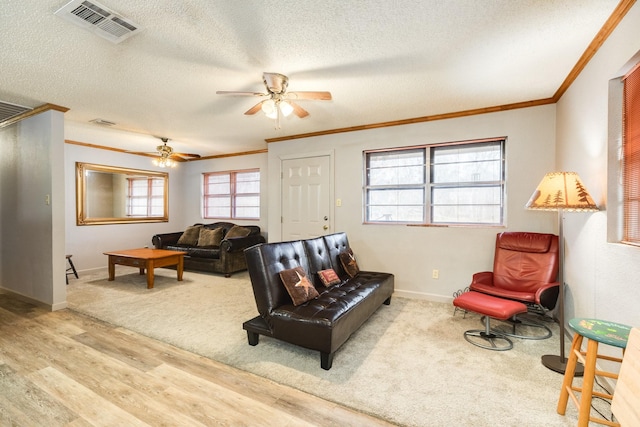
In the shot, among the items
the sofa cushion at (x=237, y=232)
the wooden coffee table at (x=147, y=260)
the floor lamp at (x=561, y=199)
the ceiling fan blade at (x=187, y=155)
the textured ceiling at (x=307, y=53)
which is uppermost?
the textured ceiling at (x=307, y=53)

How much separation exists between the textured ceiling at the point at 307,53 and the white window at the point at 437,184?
0.61m

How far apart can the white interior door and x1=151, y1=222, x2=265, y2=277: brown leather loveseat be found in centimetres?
97

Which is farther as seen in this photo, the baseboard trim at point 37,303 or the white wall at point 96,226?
the white wall at point 96,226

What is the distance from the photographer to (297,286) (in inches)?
99.3

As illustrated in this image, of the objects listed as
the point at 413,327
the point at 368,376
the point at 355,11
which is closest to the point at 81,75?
the point at 355,11

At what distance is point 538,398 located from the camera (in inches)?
73.2

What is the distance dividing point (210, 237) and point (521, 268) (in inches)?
204

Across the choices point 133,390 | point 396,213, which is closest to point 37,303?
point 133,390

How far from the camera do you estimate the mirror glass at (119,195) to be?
17.7ft

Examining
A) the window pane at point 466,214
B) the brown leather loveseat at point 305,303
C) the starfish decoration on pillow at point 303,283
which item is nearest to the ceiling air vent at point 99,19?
the brown leather loveseat at point 305,303

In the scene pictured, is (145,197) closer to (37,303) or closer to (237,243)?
(237,243)

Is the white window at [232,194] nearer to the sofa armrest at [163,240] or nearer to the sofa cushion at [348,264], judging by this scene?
the sofa armrest at [163,240]

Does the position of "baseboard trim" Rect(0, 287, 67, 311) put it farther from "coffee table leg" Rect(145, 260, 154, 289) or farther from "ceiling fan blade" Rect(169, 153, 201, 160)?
"ceiling fan blade" Rect(169, 153, 201, 160)

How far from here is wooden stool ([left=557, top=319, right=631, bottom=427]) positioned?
147 centimetres
